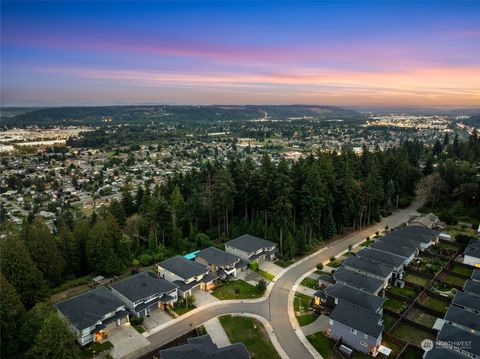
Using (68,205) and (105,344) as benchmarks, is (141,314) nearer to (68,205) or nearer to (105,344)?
(105,344)

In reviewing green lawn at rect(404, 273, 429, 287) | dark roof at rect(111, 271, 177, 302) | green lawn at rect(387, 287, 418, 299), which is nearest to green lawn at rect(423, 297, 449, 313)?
green lawn at rect(387, 287, 418, 299)

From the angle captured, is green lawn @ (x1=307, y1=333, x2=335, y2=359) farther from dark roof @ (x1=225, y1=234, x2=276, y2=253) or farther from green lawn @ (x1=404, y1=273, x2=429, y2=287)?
green lawn @ (x1=404, y1=273, x2=429, y2=287)

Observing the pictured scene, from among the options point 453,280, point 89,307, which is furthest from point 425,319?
point 89,307

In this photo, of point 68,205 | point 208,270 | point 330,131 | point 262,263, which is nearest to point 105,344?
point 208,270

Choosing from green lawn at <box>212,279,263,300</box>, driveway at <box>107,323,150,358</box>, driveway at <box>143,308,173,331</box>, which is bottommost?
driveway at <box>143,308,173,331</box>

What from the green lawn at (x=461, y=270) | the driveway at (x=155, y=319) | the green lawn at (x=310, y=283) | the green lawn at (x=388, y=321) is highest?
the green lawn at (x=461, y=270)

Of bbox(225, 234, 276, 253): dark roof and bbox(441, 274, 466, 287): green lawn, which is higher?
bbox(225, 234, 276, 253): dark roof

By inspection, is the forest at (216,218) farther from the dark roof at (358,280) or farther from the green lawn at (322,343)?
the green lawn at (322,343)

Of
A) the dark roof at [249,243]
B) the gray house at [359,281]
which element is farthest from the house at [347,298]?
the dark roof at [249,243]
